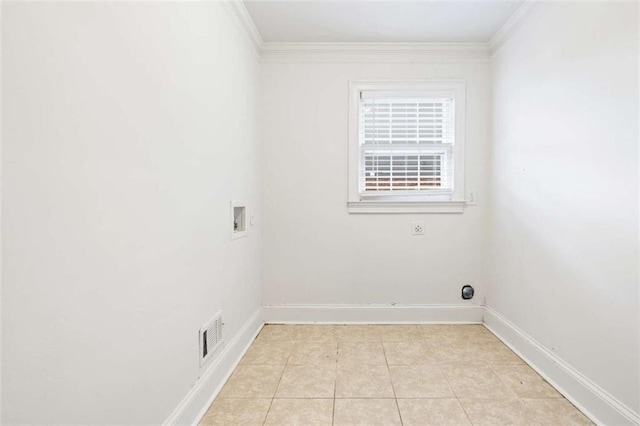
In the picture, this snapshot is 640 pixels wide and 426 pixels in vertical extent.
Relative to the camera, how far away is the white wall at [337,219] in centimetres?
294

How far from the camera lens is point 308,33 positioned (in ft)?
8.86

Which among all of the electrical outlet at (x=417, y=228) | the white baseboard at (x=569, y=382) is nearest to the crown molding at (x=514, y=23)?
the electrical outlet at (x=417, y=228)

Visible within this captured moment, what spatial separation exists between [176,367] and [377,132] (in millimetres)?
2368

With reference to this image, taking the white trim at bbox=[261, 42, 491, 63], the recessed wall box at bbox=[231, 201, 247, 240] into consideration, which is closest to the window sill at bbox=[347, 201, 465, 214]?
the recessed wall box at bbox=[231, 201, 247, 240]

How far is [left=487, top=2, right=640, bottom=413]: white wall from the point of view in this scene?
1.50 m

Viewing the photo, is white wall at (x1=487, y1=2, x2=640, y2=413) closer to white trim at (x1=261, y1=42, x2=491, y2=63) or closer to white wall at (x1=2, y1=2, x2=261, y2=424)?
white trim at (x1=261, y1=42, x2=491, y2=63)

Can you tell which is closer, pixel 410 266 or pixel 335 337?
pixel 335 337

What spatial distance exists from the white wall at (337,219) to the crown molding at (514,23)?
0.23 metres

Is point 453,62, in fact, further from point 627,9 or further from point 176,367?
point 176,367

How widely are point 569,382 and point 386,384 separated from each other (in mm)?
995

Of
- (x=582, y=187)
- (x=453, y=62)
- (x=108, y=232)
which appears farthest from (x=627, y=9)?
(x=108, y=232)

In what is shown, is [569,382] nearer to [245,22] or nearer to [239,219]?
[239,219]

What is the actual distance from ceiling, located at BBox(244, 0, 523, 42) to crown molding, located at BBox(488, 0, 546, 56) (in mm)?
37

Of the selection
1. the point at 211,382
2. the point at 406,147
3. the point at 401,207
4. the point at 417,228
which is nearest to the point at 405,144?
the point at 406,147
